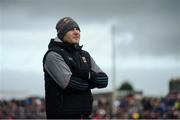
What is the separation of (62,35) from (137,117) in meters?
18.0

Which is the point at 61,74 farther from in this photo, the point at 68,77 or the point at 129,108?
the point at 129,108

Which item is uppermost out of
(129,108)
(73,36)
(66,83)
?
(73,36)

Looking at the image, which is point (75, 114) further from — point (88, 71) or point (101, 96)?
point (101, 96)

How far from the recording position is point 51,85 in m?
3.76

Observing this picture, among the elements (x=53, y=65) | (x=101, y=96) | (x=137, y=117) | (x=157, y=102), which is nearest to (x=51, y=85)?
(x=53, y=65)

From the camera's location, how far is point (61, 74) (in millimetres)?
3691

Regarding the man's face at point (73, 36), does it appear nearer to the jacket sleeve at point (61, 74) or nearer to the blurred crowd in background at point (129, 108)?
the jacket sleeve at point (61, 74)

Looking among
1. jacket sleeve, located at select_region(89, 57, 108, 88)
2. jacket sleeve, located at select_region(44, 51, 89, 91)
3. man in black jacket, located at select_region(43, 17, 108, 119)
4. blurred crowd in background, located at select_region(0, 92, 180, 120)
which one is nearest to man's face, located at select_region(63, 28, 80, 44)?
man in black jacket, located at select_region(43, 17, 108, 119)

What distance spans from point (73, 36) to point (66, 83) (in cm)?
35

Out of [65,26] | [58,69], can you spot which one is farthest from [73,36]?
[58,69]

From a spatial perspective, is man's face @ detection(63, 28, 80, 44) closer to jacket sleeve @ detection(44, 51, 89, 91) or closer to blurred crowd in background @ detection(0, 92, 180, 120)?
jacket sleeve @ detection(44, 51, 89, 91)

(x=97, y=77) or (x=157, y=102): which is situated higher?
(x=97, y=77)

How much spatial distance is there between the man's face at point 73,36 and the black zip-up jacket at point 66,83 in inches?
1.6

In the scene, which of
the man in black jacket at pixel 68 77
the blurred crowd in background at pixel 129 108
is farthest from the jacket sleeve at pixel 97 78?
the blurred crowd in background at pixel 129 108
